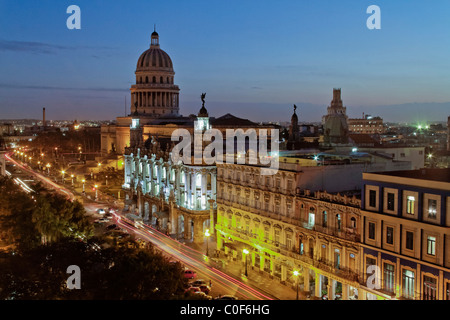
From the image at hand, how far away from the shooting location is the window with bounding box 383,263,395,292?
37594 millimetres

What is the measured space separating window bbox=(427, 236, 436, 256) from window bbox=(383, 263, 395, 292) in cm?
359

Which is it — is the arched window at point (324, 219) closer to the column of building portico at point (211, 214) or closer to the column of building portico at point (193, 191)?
the column of building portico at point (211, 214)

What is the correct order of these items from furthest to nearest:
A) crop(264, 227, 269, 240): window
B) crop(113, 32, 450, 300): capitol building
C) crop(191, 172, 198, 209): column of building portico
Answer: crop(191, 172, 198, 209): column of building portico, crop(264, 227, 269, 240): window, crop(113, 32, 450, 300): capitol building

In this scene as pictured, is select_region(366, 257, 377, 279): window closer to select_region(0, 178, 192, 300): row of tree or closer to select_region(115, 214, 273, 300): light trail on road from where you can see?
select_region(115, 214, 273, 300): light trail on road

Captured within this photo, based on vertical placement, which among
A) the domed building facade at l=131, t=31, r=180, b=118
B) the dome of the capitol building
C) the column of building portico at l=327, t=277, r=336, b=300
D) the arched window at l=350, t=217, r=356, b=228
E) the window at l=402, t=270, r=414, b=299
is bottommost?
the column of building portico at l=327, t=277, r=336, b=300

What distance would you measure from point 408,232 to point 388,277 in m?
3.92

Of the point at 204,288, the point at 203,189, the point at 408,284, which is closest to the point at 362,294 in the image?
the point at 408,284

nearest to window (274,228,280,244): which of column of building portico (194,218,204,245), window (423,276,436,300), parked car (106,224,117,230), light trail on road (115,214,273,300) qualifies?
light trail on road (115,214,273,300)

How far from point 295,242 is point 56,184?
79752 millimetres

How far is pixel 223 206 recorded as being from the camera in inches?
2405

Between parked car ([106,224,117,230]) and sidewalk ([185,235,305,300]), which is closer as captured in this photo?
sidewalk ([185,235,305,300])

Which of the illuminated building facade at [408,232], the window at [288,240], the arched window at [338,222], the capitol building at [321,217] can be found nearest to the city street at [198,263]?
the capitol building at [321,217]

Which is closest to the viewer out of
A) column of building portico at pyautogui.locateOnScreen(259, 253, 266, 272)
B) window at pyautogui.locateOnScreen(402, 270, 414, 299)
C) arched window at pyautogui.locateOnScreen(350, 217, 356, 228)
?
window at pyautogui.locateOnScreen(402, 270, 414, 299)

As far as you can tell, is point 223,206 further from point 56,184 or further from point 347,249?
point 56,184
